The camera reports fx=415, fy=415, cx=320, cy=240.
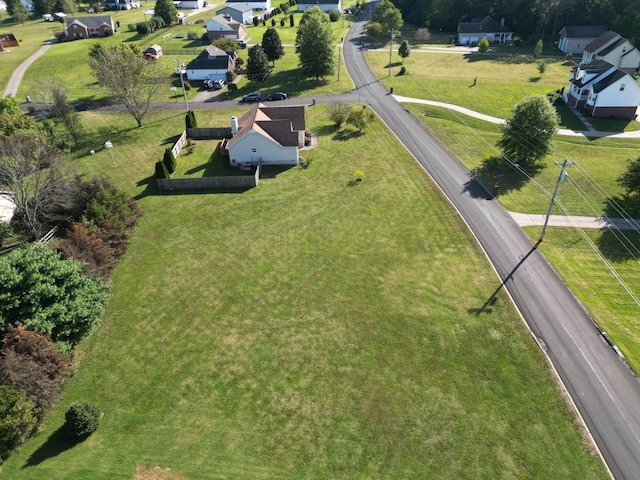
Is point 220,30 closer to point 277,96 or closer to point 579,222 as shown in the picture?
point 277,96

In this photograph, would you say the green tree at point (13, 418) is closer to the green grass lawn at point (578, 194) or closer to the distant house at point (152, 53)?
the green grass lawn at point (578, 194)

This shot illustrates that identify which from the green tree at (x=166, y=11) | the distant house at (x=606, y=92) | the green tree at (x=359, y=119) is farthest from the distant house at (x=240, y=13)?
the distant house at (x=606, y=92)

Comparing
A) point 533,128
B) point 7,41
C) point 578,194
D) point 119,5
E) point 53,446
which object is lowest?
point 53,446

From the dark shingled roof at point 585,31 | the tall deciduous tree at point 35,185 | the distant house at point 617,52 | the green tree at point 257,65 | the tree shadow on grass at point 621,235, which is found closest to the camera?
the tall deciduous tree at point 35,185

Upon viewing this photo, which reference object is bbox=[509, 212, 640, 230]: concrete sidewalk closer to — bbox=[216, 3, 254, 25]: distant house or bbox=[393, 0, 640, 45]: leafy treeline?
bbox=[393, 0, 640, 45]: leafy treeline

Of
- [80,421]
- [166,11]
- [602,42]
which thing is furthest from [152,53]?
[602,42]
